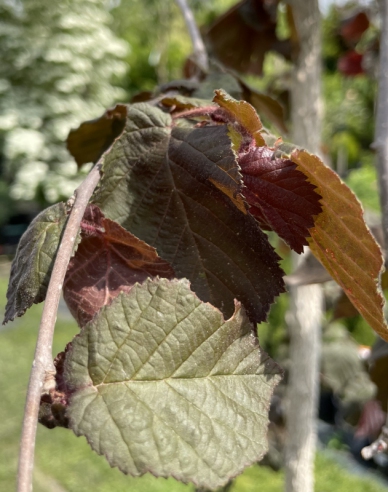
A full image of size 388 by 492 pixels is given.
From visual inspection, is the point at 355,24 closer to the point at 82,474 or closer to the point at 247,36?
the point at 247,36

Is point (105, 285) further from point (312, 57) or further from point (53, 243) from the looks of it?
point (312, 57)

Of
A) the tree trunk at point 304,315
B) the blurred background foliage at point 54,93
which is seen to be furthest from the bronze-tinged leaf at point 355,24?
the blurred background foliage at point 54,93

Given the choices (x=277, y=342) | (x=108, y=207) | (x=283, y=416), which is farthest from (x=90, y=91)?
(x=108, y=207)

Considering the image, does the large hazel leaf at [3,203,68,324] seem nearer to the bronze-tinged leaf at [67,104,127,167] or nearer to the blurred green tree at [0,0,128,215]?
the bronze-tinged leaf at [67,104,127,167]

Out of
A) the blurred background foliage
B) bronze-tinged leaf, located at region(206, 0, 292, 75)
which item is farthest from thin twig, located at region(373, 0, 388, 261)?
the blurred background foliage

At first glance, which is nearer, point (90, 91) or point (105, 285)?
point (105, 285)

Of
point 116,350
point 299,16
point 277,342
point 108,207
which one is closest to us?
point 116,350

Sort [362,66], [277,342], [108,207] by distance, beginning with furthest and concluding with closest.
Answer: [277,342], [362,66], [108,207]
